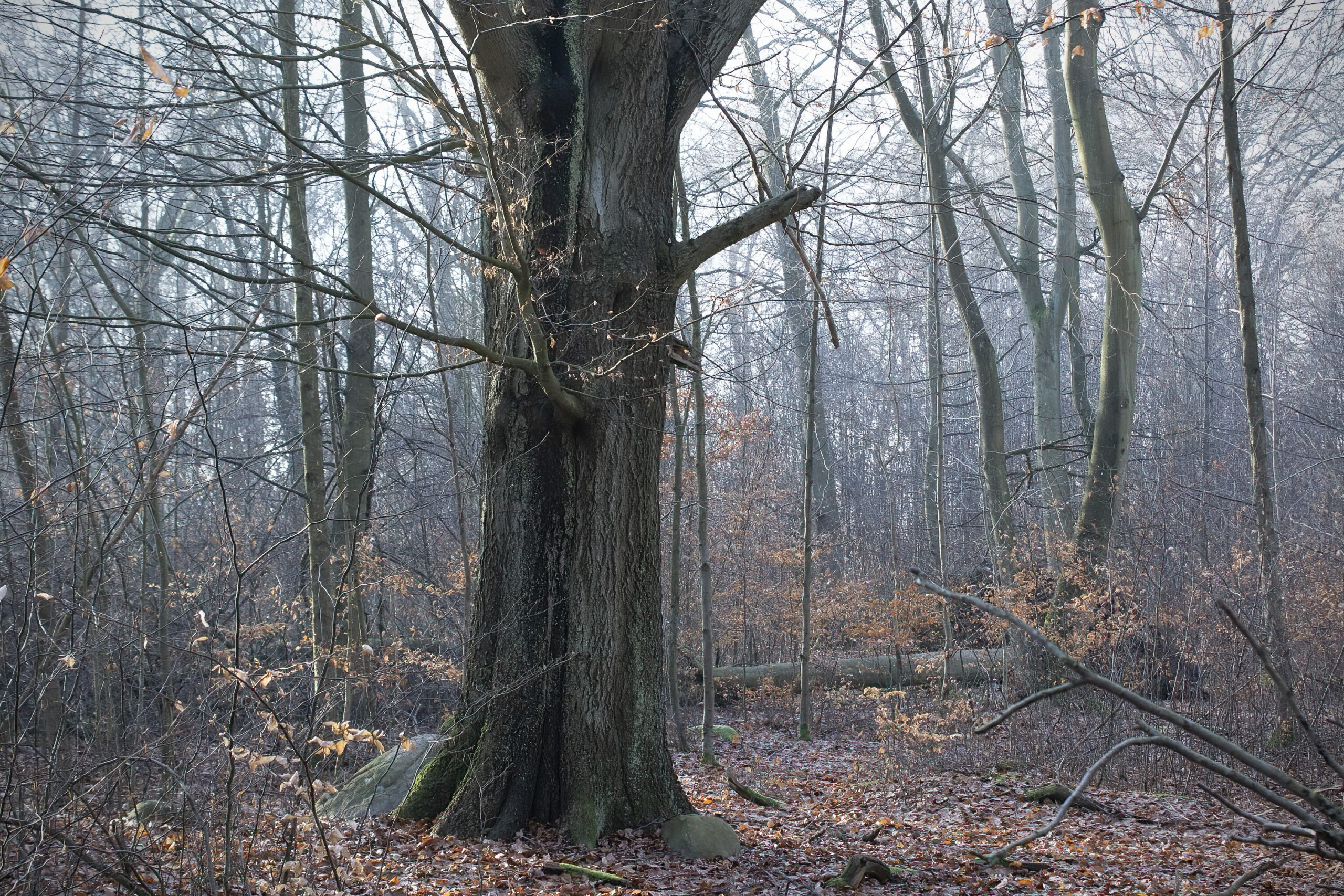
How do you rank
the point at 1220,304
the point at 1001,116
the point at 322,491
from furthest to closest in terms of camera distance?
the point at 1220,304
the point at 1001,116
the point at 322,491

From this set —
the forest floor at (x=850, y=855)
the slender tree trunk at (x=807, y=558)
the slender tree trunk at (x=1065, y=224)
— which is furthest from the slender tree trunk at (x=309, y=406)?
the slender tree trunk at (x=1065, y=224)

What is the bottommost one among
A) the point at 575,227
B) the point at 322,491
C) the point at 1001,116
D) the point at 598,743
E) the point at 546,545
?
the point at 598,743

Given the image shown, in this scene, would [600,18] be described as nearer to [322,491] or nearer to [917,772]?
[322,491]

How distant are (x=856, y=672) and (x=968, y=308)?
5.42 meters

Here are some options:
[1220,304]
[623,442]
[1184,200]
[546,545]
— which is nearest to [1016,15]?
[1184,200]

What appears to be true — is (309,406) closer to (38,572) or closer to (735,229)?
(38,572)

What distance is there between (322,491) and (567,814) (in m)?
4.85

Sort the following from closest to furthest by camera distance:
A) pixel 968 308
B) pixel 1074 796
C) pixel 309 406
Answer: pixel 1074 796 → pixel 309 406 → pixel 968 308

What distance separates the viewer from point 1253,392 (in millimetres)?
6590

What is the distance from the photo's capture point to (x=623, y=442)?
557 centimetres

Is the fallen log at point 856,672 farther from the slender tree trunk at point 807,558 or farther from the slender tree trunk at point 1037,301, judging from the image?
the slender tree trunk at point 1037,301

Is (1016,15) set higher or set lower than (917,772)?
higher

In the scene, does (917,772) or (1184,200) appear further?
(917,772)

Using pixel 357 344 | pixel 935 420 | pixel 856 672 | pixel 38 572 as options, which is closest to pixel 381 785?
pixel 38 572
